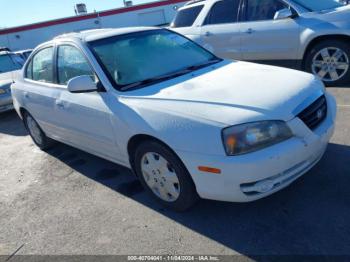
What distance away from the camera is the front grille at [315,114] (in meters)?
2.91

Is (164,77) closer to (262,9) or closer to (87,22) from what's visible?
(262,9)

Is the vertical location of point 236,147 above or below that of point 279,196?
above

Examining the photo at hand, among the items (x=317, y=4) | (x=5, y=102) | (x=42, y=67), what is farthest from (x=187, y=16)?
(x=5, y=102)

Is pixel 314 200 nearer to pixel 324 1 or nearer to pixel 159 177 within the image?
pixel 159 177

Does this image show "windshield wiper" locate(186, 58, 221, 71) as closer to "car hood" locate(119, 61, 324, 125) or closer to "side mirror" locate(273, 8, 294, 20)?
"car hood" locate(119, 61, 324, 125)

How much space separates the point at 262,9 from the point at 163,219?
475cm

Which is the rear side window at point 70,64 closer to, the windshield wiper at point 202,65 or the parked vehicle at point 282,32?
the windshield wiper at point 202,65

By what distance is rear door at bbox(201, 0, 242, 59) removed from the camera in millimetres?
6820

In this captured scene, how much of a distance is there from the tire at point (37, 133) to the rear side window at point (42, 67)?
67cm

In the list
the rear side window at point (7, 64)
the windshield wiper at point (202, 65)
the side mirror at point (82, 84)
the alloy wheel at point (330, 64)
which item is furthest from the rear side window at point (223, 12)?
the rear side window at point (7, 64)

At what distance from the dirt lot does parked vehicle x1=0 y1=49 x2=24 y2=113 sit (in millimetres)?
3596

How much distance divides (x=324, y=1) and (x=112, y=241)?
18.8ft

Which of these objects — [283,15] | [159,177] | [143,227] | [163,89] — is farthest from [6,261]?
[283,15]

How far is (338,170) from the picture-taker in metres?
3.54
